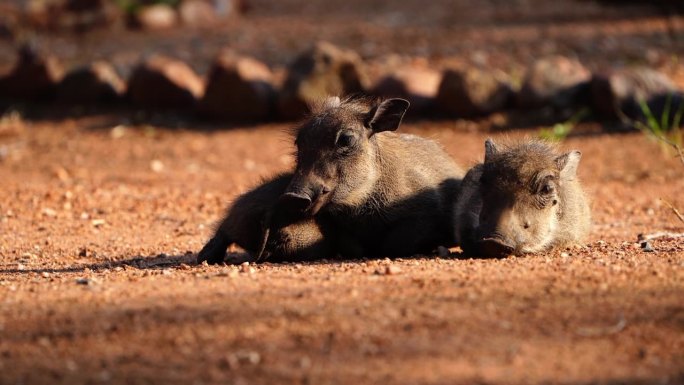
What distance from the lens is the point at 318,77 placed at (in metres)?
14.1

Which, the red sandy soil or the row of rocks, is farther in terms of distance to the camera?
the row of rocks

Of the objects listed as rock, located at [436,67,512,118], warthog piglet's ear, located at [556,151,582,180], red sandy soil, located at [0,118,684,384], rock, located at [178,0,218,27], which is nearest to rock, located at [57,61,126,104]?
→ rock, located at [178,0,218,27]

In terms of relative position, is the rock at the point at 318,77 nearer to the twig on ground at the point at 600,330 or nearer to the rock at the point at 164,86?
the rock at the point at 164,86

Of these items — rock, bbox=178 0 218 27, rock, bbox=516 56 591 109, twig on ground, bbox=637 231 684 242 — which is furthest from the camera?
rock, bbox=178 0 218 27

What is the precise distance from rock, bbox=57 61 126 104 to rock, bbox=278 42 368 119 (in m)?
2.73

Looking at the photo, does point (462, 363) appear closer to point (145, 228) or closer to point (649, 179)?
point (145, 228)

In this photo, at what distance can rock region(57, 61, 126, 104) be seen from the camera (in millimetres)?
15516

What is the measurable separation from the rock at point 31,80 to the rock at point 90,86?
0.77 feet

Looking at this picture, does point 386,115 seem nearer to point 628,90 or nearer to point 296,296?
point 296,296

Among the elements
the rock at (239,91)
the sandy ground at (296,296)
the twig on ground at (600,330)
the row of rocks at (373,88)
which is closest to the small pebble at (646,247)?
the sandy ground at (296,296)

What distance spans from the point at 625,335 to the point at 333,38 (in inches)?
527

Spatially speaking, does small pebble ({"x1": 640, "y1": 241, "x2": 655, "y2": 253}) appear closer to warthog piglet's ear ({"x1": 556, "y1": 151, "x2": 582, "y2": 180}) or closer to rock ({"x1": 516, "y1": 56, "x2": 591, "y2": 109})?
warthog piglet's ear ({"x1": 556, "y1": 151, "x2": 582, "y2": 180})

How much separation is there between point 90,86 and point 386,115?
28.5 feet

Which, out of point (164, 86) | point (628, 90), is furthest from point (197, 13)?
point (628, 90)
